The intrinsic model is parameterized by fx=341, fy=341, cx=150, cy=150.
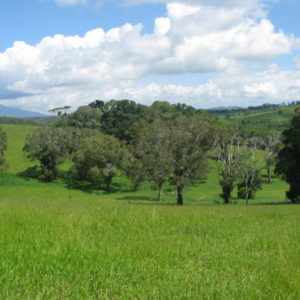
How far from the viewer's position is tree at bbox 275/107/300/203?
141 feet

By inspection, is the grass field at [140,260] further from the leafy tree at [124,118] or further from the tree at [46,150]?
the leafy tree at [124,118]

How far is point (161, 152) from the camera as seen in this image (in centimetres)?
4334

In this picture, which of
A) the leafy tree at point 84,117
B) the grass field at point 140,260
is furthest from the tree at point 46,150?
the grass field at point 140,260

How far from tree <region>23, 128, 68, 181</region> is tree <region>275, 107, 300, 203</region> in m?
58.2

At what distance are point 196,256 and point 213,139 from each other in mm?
38022

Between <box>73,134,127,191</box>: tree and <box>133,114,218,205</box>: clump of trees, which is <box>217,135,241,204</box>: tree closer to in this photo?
<box>133,114,218,205</box>: clump of trees

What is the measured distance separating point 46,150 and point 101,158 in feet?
45.7

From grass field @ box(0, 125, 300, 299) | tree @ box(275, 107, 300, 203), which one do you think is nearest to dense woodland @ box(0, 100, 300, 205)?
tree @ box(275, 107, 300, 203)

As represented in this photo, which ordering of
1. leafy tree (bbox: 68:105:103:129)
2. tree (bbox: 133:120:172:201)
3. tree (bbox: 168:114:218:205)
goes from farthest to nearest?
leafy tree (bbox: 68:105:103:129) → tree (bbox: 133:120:172:201) → tree (bbox: 168:114:218:205)

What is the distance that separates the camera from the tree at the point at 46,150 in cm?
8612

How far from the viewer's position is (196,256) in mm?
6027

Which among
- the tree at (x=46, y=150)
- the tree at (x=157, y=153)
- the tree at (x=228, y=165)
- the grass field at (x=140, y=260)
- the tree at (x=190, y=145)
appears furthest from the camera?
the tree at (x=46, y=150)

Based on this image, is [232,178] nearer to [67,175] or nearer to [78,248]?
[78,248]

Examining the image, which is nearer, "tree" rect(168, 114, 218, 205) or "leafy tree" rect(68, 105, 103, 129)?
"tree" rect(168, 114, 218, 205)
